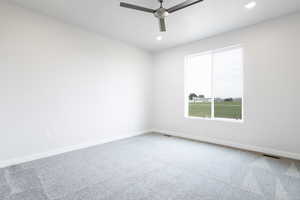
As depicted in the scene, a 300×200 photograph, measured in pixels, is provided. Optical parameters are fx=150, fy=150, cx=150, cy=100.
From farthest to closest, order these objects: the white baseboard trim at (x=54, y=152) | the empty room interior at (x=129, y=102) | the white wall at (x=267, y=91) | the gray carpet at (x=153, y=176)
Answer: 1. the white wall at (x=267, y=91)
2. the white baseboard trim at (x=54, y=152)
3. the empty room interior at (x=129, y=102)
4. the gray carpet at (x=153, y=176)

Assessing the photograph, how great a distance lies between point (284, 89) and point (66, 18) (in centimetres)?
484

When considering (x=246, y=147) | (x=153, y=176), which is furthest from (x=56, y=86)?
(x=246, y=147)

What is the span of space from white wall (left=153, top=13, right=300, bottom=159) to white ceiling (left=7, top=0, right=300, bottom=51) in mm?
286

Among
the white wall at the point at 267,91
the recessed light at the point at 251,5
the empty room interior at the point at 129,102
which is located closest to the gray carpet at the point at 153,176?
the empty room interior at the point at 129,102

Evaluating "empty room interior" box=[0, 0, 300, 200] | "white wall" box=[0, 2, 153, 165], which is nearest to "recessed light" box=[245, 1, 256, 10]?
"empty room interior" box=[0, 0, 300, 200]

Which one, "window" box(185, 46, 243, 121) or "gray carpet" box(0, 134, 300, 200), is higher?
"window" box(185, 46, 243, 121)

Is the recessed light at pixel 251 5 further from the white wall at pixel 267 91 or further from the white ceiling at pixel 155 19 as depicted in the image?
the white wall at pixel 267 91

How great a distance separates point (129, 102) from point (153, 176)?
280cm

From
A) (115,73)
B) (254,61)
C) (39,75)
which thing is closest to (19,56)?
(39,75)

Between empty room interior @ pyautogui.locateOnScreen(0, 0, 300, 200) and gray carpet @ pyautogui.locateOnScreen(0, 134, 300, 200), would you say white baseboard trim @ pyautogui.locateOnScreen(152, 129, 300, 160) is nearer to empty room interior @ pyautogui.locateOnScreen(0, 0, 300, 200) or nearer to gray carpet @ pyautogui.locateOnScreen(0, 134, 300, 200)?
Answer: empty room interior @ pyautogui.locateOnScreen(0, 0, 300, 200)

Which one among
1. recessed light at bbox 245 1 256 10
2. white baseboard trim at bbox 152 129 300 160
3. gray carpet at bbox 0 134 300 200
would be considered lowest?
gray carpet at bbox 0 134 300 200

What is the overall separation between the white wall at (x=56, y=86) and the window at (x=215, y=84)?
200cm

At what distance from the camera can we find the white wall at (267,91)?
301 cm

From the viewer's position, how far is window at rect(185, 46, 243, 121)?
384 centimetres
